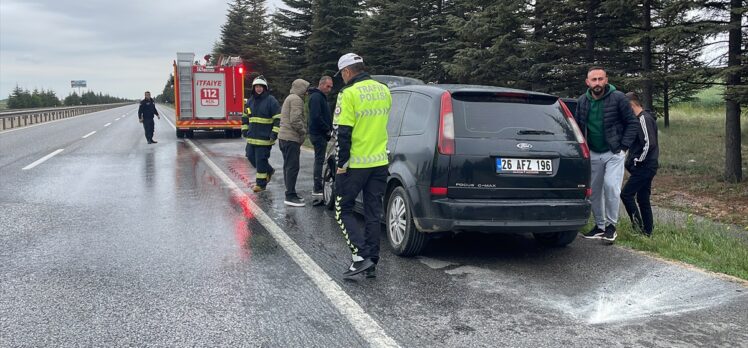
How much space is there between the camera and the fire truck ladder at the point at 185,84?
21656 mm

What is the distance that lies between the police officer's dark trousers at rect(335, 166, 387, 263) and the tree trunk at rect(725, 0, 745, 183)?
794 cm

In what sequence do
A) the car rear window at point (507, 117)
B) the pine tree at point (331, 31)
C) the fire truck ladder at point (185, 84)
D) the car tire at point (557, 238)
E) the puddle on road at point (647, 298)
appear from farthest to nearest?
the pine tree at point (331, 31), the fire truck ladder at point (185, 84), the car tire at point (557, 238), the car rear window at point (507, 117), the puddle on road at point (647, 298)

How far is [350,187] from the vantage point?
4809 mm

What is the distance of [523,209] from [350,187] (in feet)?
4.94

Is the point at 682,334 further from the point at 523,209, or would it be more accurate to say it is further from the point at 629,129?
the point at 629,129

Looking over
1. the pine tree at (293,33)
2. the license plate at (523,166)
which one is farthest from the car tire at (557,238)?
the pine tree at (293,33)

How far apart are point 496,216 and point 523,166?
1.63 feet

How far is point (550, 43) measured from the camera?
15461 millimetres

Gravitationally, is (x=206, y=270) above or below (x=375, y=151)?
below

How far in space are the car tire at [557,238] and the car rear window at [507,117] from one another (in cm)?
A: 106

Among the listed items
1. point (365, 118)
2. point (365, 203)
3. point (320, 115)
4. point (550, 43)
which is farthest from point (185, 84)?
point (365, 118)

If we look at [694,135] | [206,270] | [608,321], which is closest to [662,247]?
[608,321]

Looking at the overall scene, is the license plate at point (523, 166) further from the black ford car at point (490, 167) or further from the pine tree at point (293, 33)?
the pine tree at point (293, 33)

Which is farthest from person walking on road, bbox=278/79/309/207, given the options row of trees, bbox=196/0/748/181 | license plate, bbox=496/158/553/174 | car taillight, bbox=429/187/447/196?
row of trees, bbox=196/0/748/181
